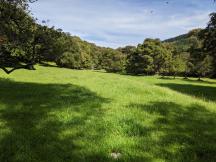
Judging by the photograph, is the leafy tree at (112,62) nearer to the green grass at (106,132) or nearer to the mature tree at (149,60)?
the mature tree at (149,60)

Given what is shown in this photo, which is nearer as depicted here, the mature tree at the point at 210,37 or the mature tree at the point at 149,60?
the mature tree at the point at 210,37

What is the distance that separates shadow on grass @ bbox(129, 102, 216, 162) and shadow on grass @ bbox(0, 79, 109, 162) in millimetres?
1805

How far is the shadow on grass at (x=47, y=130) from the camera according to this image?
402 inches

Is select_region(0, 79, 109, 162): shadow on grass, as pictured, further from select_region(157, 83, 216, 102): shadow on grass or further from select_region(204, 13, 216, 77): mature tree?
select_region(204, 13, 216, 77): mature tree

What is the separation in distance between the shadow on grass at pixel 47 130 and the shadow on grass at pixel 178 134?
5.92 ft

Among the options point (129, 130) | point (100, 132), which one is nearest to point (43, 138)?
point (100, 132)

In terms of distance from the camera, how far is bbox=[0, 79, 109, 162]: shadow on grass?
10217 mm

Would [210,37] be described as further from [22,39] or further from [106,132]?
[106,132]

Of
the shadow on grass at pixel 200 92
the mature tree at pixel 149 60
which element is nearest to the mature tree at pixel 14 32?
the shadow on grass at pixel 200 92

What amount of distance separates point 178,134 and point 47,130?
4715 millimetres

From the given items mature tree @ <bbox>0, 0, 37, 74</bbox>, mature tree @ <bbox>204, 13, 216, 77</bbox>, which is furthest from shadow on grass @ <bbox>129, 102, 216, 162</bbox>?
mature tree @ <bbox>204, 13, 216, 77</bbox>

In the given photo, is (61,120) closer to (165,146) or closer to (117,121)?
(117,121)

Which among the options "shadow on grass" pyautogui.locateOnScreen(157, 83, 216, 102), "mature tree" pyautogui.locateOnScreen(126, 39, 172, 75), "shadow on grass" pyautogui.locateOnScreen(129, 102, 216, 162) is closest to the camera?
"shadow on grass" pyautogui.locateOnScreen(129, 102, 216, 162)

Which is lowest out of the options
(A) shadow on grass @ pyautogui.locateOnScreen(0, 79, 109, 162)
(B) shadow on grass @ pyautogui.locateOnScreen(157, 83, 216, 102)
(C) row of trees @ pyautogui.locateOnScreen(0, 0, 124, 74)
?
(B) shadow on grass @ pyautogui.locateOnScreen(157, 83, 216, 102)
